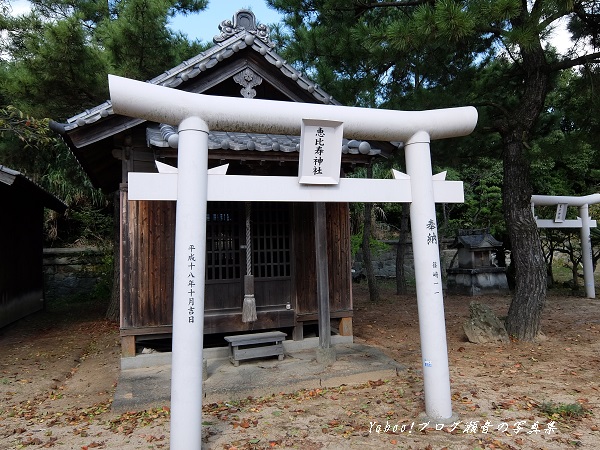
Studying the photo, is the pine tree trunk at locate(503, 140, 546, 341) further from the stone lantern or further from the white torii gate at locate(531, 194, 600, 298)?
the stone lantern

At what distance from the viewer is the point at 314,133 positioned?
14.3 ft

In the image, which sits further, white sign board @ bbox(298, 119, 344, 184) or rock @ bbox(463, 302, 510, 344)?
rock @ bbox(463, 302, 510, 344)

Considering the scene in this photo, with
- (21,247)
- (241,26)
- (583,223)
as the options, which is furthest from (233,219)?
(583,223)

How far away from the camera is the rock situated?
308 inches

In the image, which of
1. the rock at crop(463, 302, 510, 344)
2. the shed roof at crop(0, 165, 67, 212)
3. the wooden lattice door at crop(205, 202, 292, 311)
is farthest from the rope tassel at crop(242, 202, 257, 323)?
the shed roof at crop(0, 165, 67, 212)

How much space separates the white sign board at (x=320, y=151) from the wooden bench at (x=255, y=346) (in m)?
3.31

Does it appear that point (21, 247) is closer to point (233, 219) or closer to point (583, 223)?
point (233, 219)

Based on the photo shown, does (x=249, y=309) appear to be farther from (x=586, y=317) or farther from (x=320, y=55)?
(x=586, y=317)

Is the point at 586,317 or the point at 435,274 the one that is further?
the point at 586,317

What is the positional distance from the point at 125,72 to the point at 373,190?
789cm

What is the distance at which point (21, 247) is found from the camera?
12.7 m

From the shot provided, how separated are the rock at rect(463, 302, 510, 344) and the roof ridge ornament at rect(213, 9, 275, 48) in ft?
20.8

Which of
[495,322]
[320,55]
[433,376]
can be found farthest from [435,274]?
[320,55]

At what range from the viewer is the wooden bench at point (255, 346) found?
6.53 meters
